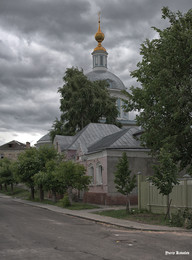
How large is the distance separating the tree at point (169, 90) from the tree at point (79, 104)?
25.1 m

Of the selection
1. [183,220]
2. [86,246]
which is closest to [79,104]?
[183,220]

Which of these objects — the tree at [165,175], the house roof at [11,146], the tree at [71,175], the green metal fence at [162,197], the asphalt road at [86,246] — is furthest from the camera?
the house roof at [11,146]

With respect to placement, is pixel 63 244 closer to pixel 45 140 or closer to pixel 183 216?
pixel 183 216

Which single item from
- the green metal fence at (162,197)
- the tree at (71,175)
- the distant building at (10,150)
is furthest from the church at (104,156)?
the distant building at (10,150)

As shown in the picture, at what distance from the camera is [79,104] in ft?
153

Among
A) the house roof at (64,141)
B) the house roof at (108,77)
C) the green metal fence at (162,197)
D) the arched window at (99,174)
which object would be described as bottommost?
the green metal fence at (162,197)

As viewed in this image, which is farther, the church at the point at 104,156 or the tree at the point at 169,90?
the church at the point at 104,156

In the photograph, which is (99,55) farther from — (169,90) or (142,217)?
(142,217)

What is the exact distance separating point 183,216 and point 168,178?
1.94 metres

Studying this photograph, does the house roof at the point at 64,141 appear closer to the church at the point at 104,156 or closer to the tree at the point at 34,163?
the church at the point at 104,156

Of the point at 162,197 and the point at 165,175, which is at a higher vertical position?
the point at 165,175

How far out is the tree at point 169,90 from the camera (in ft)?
63.0

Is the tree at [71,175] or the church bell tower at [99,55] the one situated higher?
the church bell tower at [99,55]

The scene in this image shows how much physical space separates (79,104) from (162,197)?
28797 millimetres
